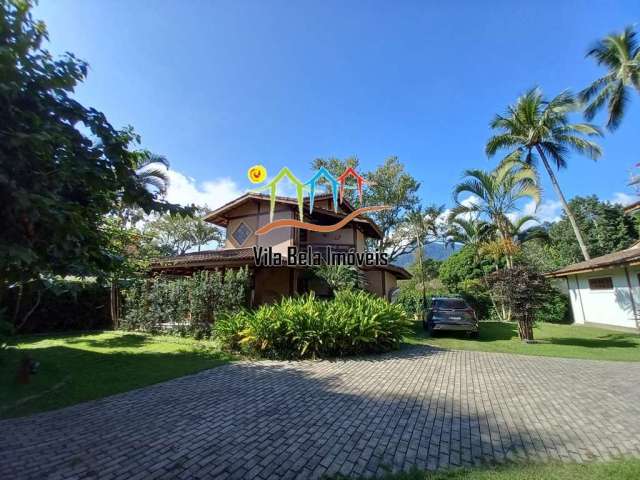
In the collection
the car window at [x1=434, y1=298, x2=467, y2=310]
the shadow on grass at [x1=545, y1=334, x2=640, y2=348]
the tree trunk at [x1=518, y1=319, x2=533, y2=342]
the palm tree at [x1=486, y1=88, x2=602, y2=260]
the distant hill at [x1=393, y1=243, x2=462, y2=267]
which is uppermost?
the palm tree at [x1=486, y1=88, x2=602, y2=260]

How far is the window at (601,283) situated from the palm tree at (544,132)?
1.26m

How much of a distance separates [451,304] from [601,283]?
9.48m

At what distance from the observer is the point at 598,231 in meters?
25.8

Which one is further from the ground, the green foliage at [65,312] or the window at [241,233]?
the window at [241,233]

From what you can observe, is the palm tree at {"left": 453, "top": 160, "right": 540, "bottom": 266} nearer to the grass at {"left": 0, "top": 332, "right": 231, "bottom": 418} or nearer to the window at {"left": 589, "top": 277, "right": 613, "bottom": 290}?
the window at {"left": 589, "top": 277, "right": 613, "bottom": 290}

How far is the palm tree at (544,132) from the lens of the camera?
1591 cm

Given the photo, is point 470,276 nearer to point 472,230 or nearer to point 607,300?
point 472,230

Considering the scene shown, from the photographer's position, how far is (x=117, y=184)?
3.29 m

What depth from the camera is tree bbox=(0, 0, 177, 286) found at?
2.31 m

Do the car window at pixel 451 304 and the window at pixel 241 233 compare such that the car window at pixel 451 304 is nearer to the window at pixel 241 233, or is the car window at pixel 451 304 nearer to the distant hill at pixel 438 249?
the window at pixel 241 233

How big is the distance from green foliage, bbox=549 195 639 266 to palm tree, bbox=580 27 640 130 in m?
11.8

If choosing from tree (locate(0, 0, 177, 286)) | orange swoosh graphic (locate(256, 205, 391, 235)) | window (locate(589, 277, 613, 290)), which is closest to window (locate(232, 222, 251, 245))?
orange swoosh graphic (locate(256, 205, 391, 235))

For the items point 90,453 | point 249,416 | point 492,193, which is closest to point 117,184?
point 90,453

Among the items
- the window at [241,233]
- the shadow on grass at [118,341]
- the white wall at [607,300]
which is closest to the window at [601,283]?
the white wall at [607,300]
